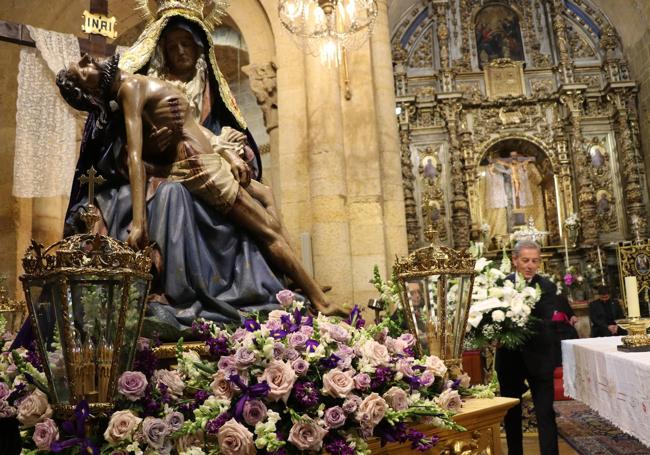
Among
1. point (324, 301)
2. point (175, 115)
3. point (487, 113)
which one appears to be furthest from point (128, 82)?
point (487, 113)

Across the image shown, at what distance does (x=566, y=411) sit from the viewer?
6.63m

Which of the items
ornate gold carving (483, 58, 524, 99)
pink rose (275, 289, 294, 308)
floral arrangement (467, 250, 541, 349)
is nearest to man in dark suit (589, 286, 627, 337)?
floral arrangement (467, 250, 541, 349)

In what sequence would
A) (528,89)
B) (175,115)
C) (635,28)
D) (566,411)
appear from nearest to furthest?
(175,115), (566,411), (635,28), (528,89)

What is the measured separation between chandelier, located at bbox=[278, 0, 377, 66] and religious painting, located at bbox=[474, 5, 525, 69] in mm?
11135

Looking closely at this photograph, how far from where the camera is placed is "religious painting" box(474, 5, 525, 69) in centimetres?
1639

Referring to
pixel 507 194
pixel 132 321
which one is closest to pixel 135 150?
pixel 132 321

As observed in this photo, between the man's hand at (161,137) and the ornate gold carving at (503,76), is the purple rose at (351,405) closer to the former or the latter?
the man's hand at (161,137)

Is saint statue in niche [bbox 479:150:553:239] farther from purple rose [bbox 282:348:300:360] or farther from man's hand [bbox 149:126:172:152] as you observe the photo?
purple rose [bbox 282:348:300:360]

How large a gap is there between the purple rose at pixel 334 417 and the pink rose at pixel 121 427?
0.52 meters

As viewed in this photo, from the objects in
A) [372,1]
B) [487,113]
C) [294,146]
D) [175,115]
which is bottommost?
[175,115]

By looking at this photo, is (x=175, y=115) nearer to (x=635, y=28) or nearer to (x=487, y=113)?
(x=487, y=113)

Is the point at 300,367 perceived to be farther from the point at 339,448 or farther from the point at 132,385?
the point at 132,385

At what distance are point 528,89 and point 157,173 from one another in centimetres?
1484

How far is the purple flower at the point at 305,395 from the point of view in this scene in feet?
5.59
